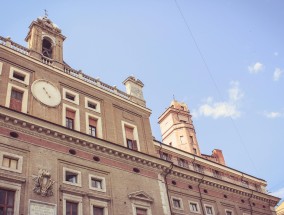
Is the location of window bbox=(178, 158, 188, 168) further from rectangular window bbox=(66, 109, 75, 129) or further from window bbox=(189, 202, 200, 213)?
rectangular window bbox=(66, 109, 75, 129)

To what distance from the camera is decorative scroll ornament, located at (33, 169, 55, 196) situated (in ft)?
68.9

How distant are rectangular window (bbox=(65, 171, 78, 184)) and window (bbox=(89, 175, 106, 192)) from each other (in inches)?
41.3

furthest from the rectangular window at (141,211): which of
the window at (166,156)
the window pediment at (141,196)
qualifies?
the window at (166,156)

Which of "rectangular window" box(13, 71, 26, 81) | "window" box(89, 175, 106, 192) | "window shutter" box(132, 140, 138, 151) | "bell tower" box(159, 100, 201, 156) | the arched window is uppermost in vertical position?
"bell tower" box(159, 100, 201, 156)

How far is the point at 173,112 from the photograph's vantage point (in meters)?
59.0

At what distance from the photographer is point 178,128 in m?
57.4

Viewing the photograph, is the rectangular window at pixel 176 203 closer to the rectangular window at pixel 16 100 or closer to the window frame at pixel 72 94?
the window frame at pixel 72 94

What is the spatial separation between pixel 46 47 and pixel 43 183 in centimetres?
1378

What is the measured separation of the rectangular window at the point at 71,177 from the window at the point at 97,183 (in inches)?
41.3

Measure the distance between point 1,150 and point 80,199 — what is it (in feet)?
18.3

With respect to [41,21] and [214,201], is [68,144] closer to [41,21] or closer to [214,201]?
[41,21]

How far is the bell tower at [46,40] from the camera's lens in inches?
1131

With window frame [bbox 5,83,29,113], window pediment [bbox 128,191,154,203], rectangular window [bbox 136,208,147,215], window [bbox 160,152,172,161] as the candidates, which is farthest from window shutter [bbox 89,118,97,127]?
window [bbox 160,152,172,161]

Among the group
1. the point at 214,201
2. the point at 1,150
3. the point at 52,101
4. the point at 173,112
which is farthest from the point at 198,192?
the point at 173,112
